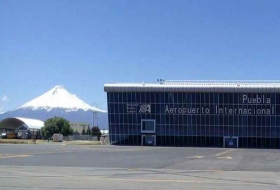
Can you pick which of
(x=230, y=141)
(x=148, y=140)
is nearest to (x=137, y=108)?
(x=148, y=140)

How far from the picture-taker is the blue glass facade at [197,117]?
9856 cm

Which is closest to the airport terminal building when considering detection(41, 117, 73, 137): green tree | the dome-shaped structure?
detection(41, 117, 73, 137): green tree

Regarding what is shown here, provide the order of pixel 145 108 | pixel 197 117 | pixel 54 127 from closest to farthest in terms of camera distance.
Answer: pixel 197 117 → pixel 145 108 → pixel 54 127

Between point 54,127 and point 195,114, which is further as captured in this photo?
point 54,127

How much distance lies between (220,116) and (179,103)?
31.1 feet

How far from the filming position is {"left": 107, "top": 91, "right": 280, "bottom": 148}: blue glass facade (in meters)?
98.6

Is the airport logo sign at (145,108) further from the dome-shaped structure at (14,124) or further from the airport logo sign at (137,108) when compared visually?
the dome-shaped structure at (14,124)

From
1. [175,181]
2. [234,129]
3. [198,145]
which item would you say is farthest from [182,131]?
[175,181]

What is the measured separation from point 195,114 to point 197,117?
2.72ft

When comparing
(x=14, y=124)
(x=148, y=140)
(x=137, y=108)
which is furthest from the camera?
(x=14, y=124)

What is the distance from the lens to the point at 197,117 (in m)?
101

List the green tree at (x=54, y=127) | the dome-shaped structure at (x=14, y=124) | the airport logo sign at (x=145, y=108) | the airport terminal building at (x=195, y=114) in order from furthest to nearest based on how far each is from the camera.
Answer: the dome-shaped structure at (x=14, y=124) → the green tree at (x=54, y=127) → the airport logo sign at (x=145, y=108) → the airport terminal building at (x=195, y=114)

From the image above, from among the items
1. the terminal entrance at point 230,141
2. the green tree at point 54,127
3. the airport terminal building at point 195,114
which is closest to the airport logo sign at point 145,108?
the airport terminal building at point 195,114

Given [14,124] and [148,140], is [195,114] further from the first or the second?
[14,124]
